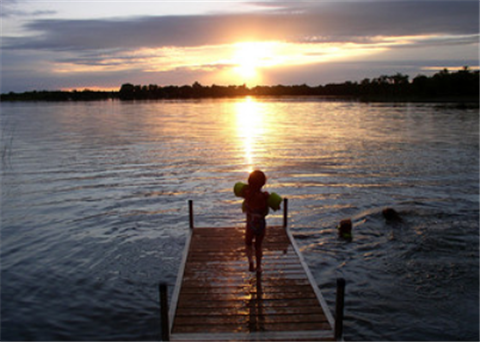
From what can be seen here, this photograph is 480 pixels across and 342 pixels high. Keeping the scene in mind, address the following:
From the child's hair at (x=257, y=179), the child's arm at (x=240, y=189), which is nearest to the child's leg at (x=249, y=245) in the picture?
the child's arm at (x=240, y=189)

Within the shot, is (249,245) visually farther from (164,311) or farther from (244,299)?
(164,311)

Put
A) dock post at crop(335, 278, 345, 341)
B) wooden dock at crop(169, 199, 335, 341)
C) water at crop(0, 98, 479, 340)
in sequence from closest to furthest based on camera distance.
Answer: dock post at crop(335, 278, 345, 341)
wooden dock at crop(169, 199, 335, 341)
water at crop(0, 98, 479, 340)

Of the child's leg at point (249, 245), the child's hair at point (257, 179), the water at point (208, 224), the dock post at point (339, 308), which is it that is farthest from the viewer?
the water at point (208, 224)

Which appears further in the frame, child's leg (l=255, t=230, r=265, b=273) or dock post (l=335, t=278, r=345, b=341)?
child's leg (l=255, t=230, r=265, b=273)

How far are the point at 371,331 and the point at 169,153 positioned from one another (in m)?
27.1

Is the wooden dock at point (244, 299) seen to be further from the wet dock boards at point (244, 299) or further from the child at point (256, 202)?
the child at point (256, 202)

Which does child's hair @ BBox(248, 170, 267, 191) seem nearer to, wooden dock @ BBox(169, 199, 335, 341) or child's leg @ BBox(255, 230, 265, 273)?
child's leg @ BBox(255, 230, 265, 273)

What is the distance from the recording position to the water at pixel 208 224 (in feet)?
32.9

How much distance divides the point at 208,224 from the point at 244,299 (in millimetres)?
8379

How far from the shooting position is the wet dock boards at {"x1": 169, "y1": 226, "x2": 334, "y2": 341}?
705cm

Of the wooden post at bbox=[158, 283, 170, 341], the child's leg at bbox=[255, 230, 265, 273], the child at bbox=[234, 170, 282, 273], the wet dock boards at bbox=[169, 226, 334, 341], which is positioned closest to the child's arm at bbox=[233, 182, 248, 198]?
the child at bbox=[234, 170, 282, 273]

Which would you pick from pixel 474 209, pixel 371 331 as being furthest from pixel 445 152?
pixel 371 331

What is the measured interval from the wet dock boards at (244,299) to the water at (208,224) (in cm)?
163

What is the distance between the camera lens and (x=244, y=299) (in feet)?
26.9
